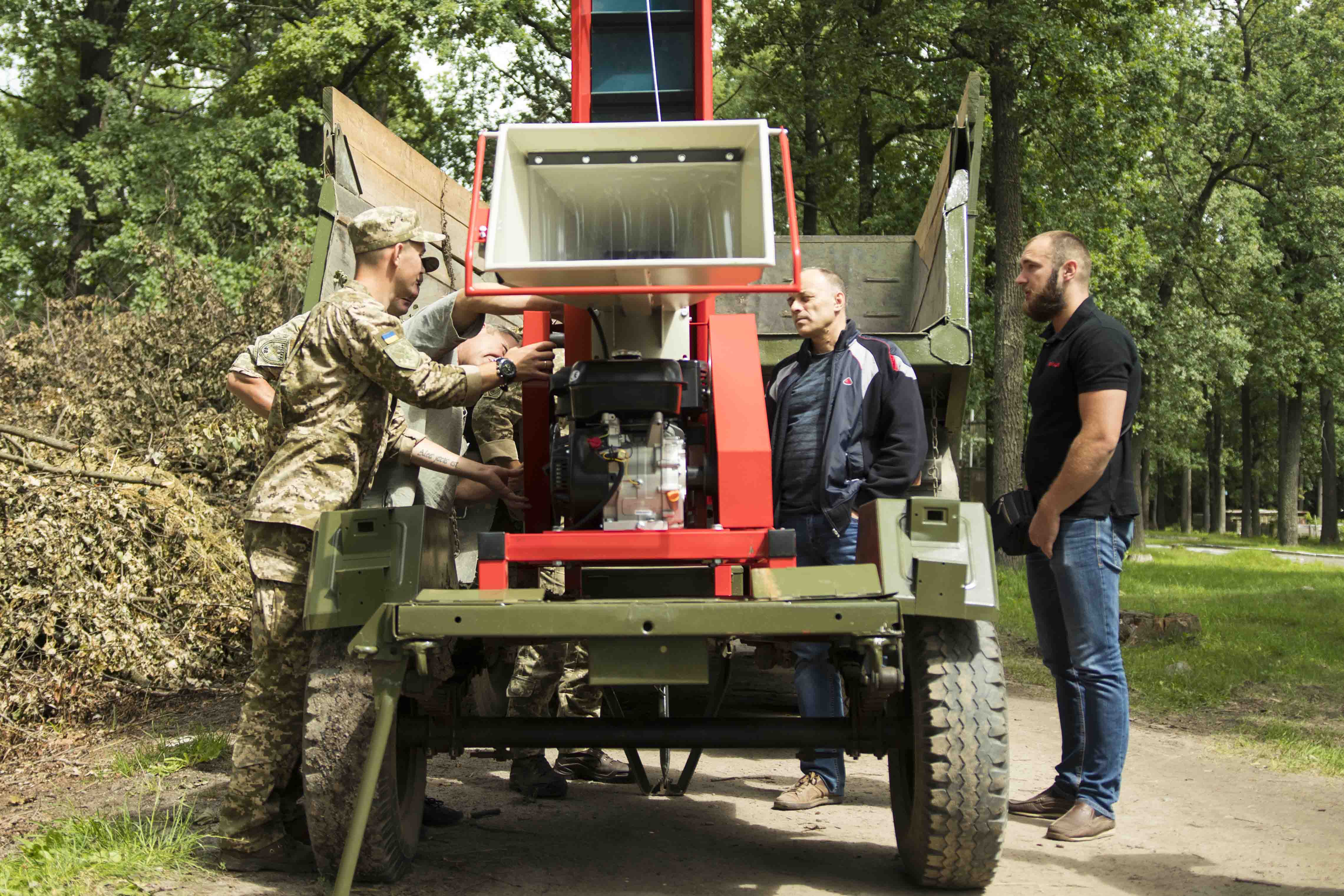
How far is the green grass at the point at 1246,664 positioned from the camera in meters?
7.41

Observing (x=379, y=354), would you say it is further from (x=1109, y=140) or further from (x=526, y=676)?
(x=1109, y=140)

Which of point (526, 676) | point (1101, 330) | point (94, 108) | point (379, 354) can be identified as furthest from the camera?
point (94, 108)

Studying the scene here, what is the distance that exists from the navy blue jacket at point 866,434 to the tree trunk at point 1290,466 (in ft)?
94.7

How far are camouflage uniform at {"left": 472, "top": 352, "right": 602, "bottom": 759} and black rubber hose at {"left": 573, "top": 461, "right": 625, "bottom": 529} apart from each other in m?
1.43

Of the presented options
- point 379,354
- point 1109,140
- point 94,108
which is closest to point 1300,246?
point 1109,140

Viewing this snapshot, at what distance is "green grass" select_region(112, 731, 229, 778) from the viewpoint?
5754 millimetres

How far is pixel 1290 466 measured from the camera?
31.7 metres

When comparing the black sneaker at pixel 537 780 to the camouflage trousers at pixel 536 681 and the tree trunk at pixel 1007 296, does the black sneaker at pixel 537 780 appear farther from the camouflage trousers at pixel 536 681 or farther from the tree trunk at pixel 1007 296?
the tree trunk at pixel 1007 296

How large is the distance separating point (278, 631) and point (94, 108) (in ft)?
67.2

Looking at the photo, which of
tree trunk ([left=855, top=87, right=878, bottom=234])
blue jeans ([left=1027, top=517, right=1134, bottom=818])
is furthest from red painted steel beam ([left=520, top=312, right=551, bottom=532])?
tree trunk ([left=855, top=87, right=878, bottom=234])

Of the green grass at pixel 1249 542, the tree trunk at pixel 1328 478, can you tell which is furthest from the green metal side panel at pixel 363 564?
the tree trunk at pixel 1328 478

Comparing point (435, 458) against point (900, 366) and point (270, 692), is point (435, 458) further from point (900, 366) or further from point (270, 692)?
point (900, 366)

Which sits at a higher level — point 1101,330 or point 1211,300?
point 1211,300

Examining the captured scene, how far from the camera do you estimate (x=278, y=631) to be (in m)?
4.31
